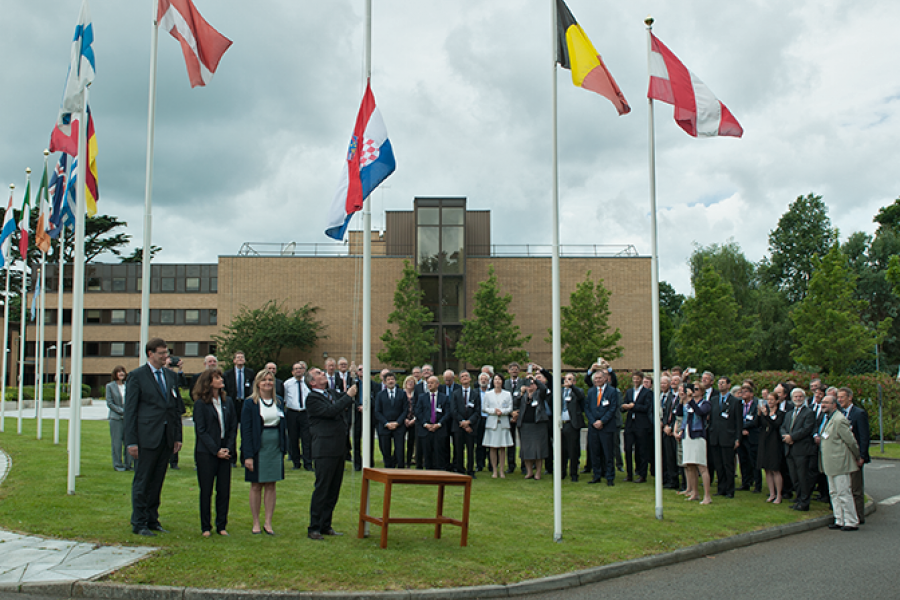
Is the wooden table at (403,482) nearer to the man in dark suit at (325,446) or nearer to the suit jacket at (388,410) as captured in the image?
the man in dark suit at (325,446)

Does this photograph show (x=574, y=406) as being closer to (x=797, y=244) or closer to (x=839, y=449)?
(x=839, y=449)

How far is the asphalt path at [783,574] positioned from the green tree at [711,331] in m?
36.1

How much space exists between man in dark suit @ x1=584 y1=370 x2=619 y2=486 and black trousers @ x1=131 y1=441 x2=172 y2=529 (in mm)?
8729

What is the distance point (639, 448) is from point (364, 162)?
9.05 m

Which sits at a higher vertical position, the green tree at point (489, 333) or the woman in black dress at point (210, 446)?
the green tree at point (489, 333)

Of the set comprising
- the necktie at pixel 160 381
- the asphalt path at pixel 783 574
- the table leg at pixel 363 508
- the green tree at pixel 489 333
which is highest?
the green tree at pixel 489 333

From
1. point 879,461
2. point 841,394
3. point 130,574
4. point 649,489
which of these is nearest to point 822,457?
point 841,394

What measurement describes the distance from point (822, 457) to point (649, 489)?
11.0 ft

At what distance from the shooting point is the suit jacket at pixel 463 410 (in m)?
15.1

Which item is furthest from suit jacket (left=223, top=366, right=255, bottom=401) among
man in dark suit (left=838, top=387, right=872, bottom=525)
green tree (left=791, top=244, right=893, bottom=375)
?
green tree (left=791, top=244, right=893, bottom=375)

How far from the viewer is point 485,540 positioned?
8.95 metres

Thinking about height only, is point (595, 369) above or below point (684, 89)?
below

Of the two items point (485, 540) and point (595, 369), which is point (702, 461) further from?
point (485, 540)

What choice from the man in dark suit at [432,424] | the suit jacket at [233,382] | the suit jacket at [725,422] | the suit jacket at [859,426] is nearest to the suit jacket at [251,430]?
the suit jacket at [233,382]
